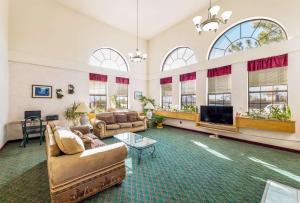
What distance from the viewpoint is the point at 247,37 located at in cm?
502

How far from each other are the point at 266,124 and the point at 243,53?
2.52m

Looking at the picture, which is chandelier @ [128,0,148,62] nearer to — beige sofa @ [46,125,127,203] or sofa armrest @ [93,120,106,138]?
sofa armrest @ [93,120,106,138]

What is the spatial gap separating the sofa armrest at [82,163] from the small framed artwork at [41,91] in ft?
15.1

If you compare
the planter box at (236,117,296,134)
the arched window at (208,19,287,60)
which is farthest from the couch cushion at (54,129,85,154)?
the arched window at (208,19,287,60)

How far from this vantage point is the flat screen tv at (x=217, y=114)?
16.6 feet

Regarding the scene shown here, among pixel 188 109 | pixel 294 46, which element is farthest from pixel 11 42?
pixel 294 46

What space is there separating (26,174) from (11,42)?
474 cm

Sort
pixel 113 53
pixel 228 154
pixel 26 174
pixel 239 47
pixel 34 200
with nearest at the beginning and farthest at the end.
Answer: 1. pixel 34 200
2. pixel 26 174
3. pixel 228 154
4. pixel 239 47
5. pixel 113 53

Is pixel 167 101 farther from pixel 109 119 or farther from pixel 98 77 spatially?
pixel 98 77

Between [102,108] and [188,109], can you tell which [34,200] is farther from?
[188,109]

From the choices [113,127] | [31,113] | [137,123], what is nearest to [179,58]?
[137,123]

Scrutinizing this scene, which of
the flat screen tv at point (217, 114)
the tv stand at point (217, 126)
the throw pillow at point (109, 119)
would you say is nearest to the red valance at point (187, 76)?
the flat screen tv at point (217, 114)

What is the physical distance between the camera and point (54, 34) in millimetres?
5598

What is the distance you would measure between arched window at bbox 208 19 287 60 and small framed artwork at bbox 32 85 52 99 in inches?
269
